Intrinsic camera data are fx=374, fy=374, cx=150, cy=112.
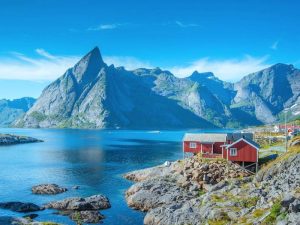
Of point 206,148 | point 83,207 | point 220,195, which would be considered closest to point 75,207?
point 83,207

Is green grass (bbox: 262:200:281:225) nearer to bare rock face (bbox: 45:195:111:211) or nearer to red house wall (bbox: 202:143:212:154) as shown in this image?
bare rock face (bbox: 45:195:111:211)

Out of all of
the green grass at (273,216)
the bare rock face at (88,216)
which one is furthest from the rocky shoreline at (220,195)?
the bare rock face at (88,216)

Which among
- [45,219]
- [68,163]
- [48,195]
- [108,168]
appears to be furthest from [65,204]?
[68,163]

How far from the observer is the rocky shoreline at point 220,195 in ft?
131

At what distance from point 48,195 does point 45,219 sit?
17.7m

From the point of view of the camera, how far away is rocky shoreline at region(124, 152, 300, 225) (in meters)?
39.8

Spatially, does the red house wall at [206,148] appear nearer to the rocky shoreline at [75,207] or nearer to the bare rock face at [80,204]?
the rocky shoreline at [75,207]

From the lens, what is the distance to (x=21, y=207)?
61688 mm

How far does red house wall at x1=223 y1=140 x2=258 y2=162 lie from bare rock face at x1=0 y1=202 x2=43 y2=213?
3929 centimetres

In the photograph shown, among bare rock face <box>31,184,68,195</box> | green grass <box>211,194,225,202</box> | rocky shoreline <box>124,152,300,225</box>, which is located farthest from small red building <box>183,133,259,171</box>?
bare rock face <box>31,184,68,195</box>

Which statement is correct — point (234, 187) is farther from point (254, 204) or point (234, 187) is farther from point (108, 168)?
point (108, 168)

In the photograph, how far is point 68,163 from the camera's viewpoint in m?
125

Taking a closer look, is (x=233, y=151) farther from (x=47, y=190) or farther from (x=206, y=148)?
(x=47, y=190)

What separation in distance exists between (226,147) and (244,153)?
157 inches
